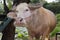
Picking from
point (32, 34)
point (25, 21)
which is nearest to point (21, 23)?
point (25, 21)

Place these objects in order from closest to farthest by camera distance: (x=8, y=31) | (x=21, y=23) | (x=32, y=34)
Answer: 1. (x=21, y=23)
2. (x=32, y=34)
3. (x=8, y=31)

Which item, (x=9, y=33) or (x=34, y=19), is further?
(x=9, y=33)

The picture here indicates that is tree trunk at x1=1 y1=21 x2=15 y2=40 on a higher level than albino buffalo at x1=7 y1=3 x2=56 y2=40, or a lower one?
lower

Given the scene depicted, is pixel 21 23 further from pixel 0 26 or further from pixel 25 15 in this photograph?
pixel 0 26

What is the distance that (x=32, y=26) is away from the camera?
864 millimetres

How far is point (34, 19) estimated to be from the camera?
2.87 feet

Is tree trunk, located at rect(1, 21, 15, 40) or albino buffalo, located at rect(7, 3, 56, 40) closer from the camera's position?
albino buffalo, located at rect(7, 3, 56, 40)

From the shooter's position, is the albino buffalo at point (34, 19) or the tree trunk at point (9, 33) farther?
the tree trunk at point (9, 33)

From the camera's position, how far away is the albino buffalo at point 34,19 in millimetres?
817

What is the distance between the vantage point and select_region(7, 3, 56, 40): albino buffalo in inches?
32.2

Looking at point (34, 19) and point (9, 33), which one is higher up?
point (34, 19)

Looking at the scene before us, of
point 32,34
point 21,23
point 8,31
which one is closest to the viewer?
point 21,23

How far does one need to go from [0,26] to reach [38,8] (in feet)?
0.82

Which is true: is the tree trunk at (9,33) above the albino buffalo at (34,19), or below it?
below
